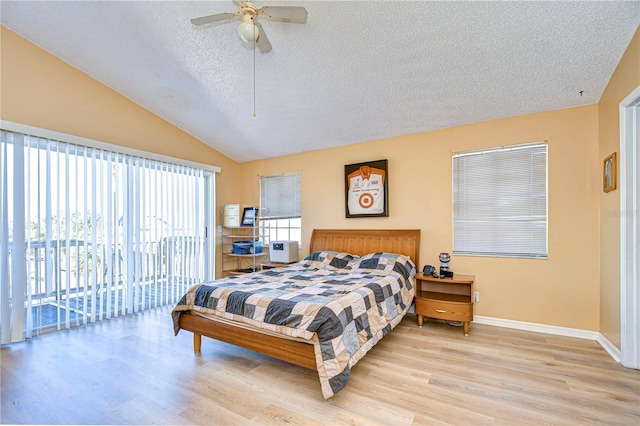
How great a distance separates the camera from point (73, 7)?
2.65 metres

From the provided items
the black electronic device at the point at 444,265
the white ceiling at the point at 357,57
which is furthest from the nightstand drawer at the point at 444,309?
the white ceiling at the point at 357,57

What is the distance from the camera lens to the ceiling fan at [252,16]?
195 centimetres

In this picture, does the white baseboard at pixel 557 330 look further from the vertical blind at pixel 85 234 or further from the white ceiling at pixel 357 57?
the vertical blind at pixel 85 234

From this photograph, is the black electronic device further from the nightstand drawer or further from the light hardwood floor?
the light hardwood floor

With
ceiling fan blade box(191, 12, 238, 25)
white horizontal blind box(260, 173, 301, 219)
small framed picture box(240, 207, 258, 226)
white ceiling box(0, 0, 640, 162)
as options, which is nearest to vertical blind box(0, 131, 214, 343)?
small framed picture box(240, 207, 258, 226)

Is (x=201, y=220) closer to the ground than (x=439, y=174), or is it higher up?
closer to the ground

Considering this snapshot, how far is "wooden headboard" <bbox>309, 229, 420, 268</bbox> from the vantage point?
12.6 feet

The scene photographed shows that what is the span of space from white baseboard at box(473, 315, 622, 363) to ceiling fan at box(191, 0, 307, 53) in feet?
12.1

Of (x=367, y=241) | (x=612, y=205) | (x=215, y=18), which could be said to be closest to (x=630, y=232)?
(x=612, y=205)

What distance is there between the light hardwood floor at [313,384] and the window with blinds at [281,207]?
2.46 metres

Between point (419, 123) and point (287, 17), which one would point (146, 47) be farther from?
point (419, 123)

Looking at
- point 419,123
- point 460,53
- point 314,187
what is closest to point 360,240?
point 314,187

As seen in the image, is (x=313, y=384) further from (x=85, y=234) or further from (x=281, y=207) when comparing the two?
(x=281, y=207)

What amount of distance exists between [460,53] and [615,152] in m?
1.65
